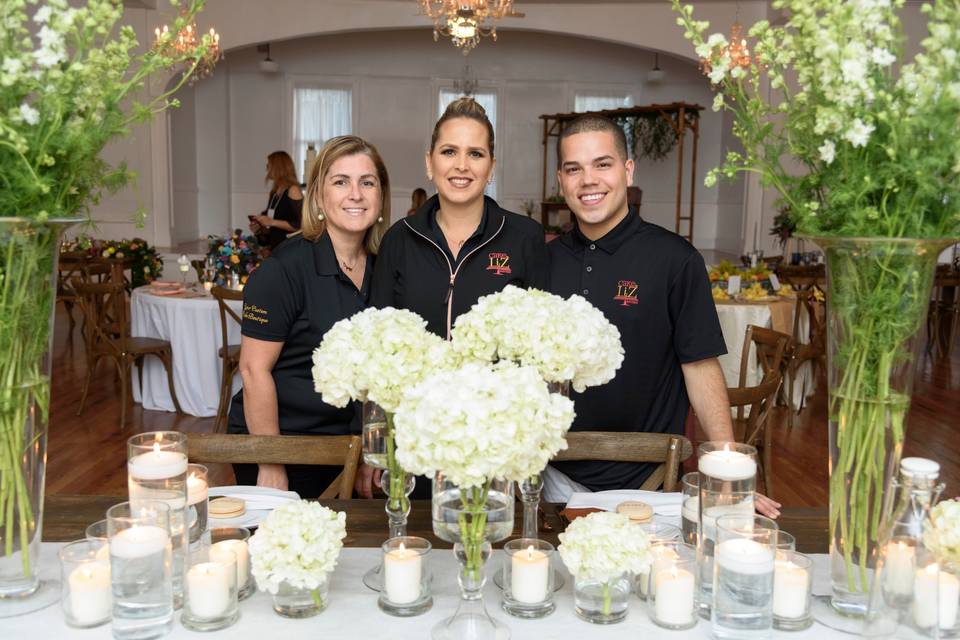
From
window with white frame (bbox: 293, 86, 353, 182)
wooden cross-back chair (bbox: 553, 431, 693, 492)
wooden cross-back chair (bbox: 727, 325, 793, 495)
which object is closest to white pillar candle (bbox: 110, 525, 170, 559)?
wooden cross-back chair (bbox: 553, 431, 693, 492)

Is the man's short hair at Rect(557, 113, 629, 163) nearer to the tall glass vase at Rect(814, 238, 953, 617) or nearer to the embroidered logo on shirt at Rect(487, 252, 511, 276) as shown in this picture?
the embroidered logo on shirt at Rect(487, 252, 511, 276)

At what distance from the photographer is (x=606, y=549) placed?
1.39m

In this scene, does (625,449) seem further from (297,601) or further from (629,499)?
(297,601)

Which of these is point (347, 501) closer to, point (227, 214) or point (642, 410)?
point (642, 410)

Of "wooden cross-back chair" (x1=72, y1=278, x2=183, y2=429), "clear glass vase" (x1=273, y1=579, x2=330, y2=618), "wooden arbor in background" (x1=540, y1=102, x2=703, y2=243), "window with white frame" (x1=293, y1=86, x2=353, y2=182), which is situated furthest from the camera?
"window with white frame" (x1=293, y1=86, x2=353, y2=182)

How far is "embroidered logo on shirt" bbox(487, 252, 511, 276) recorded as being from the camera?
2.70 meters

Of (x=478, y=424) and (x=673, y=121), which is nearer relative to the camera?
(x=478, y=424)

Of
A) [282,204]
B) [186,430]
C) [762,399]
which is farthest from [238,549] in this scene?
[282,204]

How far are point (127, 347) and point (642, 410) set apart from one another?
445cm

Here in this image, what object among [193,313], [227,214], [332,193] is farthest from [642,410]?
[227,214]

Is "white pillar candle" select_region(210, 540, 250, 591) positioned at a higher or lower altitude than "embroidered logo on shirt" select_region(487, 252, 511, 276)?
lower

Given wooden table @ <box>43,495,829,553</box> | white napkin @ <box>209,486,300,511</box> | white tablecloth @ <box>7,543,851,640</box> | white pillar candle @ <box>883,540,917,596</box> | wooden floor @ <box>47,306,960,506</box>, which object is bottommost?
wooden floor @ <box>47,306,960,506</box>

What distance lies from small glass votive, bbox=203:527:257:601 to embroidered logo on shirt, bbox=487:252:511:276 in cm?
131

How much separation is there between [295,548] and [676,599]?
64 centimetres
